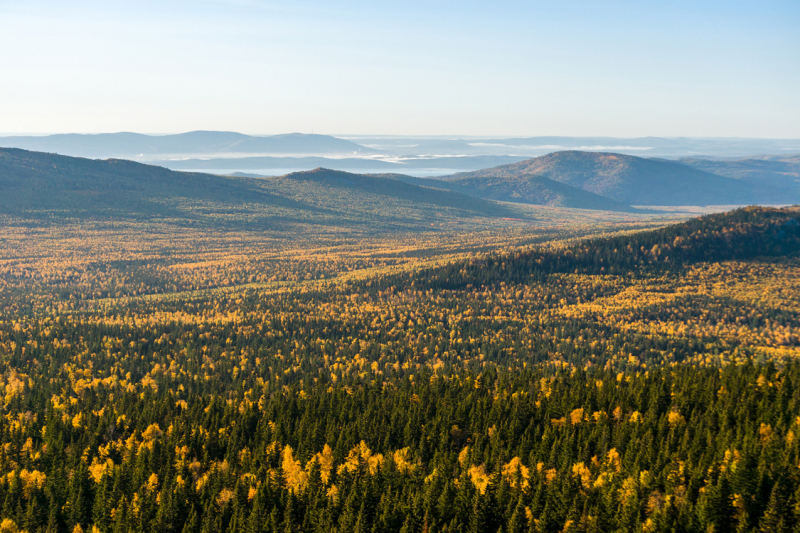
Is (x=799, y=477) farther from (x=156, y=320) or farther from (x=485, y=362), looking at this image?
(x=156, y=320)

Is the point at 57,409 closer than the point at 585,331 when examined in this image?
Yes

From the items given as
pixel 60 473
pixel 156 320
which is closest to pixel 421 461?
pixel 60 473

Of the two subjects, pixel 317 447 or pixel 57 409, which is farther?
pixel 57 409

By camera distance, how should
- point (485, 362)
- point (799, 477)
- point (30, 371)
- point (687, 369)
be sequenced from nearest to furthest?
point (799, 477) < point (687, 369) < point (30, 371) < point (485, 362)

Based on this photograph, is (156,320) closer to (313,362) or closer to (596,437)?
(313,362)

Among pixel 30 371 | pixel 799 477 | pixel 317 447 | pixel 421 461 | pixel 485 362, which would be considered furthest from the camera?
pixel 485 362

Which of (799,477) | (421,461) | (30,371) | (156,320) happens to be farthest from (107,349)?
(799,477)

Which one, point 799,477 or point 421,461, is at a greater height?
point 799,477

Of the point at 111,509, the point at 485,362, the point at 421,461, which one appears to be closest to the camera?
the point at 111,509

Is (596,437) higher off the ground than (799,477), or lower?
lower
